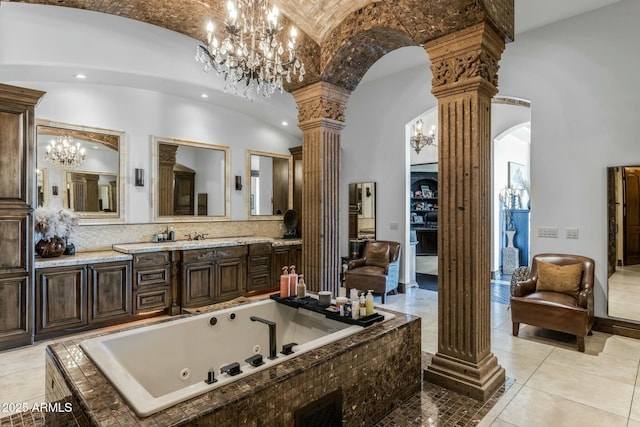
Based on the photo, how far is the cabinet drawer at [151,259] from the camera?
14.7 feet

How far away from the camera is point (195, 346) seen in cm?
260

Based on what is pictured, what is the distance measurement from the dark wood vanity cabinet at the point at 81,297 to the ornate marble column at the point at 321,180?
2.39 metres

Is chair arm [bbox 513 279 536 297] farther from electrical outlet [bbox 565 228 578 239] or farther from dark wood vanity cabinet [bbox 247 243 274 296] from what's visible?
dark wood vanity cabinet [bbox 247 243 274 296]

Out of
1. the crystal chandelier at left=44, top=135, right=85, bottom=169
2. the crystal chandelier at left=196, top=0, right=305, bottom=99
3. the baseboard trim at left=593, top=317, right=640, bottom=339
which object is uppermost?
the crystal chandelier at left=196, top=0, right=305, bottom=99

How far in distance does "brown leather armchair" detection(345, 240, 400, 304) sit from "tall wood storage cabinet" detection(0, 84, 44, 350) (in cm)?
407

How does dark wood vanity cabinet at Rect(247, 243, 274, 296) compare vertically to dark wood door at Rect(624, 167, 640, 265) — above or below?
below

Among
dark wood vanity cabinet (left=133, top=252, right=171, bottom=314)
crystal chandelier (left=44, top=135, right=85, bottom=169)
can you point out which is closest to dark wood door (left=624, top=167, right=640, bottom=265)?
dark wood vanity cabinet (left=133, top=252, right=171, bottom=314)

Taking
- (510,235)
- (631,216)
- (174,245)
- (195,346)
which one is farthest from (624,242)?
(174,245)

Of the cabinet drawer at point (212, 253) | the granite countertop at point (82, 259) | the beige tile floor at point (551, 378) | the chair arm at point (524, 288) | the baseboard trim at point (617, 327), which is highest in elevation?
the granite countertop at point (82, 259)

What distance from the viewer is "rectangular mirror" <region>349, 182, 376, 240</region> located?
6516 millimetres

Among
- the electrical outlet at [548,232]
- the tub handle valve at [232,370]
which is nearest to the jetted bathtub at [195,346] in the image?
the tub handle valve at [232,370]

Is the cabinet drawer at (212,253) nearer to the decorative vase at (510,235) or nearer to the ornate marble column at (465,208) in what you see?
the ornate marble column at (465,208)

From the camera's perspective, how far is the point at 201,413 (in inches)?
58.5

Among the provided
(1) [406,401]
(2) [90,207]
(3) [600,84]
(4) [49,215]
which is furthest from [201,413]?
(3) [600,84]
